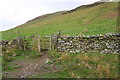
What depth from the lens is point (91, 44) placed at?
10438 millimetres

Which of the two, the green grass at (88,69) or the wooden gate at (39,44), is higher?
the wooden gate at (39,44)

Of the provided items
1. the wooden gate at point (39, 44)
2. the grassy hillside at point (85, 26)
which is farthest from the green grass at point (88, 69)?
the grassy hillside at point (85, 26)

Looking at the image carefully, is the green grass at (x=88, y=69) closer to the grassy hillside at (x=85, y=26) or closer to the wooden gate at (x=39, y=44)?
the wooden gate at (x=39, y=44)

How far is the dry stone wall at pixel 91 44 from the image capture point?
376 inches

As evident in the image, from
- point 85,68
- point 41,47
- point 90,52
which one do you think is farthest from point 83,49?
point 41,47

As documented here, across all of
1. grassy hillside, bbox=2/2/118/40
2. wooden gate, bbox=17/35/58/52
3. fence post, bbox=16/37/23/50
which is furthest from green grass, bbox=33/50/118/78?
grassy hillside, bbox=2/2/118/40

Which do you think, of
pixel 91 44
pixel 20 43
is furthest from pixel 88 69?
pixel 20 43

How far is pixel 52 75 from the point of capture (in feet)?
22.2

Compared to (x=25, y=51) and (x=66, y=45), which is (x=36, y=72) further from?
(x=25, y=51)

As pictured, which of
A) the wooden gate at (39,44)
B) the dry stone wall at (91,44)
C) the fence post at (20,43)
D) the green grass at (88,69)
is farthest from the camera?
the fence post at (20,43)

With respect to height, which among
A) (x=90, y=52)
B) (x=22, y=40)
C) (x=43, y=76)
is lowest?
(x=43, y=76)

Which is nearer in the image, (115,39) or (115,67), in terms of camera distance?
(115,67)

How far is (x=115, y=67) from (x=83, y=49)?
3.85 m

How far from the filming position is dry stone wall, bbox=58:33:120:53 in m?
9.56
